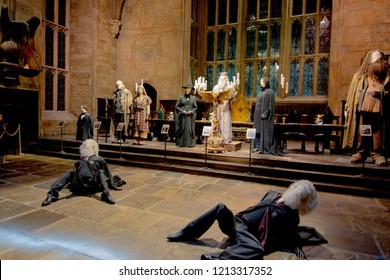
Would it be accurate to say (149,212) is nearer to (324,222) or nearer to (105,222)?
(105,222)

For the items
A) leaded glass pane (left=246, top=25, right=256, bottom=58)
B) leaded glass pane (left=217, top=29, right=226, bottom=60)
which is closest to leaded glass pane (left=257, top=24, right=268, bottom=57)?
leaded glass pane (left=246, top=25, right=256, bottom=58)

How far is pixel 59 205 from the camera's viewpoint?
14.4 ft

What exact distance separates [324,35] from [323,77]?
1.83 m

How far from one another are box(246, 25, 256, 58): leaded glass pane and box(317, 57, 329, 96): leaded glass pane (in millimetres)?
3214

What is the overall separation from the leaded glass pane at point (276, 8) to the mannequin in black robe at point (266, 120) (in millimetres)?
7227

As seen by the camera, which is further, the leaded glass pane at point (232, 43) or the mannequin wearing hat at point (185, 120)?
the leaded glass pane at point (232, 43)

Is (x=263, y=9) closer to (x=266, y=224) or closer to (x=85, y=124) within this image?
(x=85, y=124)

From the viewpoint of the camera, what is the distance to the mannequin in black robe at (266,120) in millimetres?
7445

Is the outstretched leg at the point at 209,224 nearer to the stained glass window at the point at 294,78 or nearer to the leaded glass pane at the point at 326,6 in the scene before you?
the stained glass window at the point at 294,78

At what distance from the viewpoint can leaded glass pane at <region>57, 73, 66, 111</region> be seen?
12586 mm

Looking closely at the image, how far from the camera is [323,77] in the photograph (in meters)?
12.1

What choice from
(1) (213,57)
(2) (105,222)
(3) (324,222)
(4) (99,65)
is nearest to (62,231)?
(2) (105,222)

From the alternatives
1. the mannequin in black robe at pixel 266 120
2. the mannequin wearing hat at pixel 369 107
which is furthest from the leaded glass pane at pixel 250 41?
the mannequin wearing hat at pixel 369 107

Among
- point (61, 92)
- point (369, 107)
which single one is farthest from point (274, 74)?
point (61, 92)
